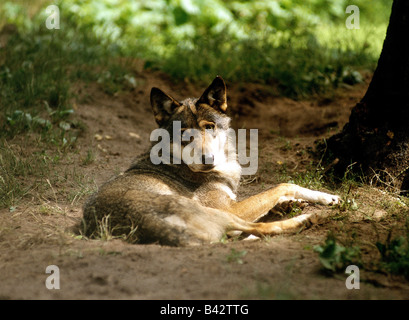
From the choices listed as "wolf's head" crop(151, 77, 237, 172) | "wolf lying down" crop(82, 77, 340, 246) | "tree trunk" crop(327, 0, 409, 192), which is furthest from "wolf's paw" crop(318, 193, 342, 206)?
"wolf's head" crop(151, 77, 237, 172)

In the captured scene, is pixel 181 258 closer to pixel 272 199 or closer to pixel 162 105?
pixel 272 199

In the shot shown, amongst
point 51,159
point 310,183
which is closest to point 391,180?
point 310,183

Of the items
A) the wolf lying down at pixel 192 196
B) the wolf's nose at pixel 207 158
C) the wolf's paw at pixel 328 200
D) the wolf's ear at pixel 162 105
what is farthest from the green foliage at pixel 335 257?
the wolf's ear at pixel 162 105

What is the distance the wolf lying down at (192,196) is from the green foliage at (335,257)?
1.06 m

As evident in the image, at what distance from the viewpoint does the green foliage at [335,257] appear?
341 centimetres

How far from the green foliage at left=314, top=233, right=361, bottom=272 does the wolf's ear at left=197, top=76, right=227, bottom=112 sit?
8.01 feet

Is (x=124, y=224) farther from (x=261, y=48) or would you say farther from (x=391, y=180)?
(x=261, y=48)

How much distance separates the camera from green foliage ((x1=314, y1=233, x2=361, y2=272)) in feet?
11.2

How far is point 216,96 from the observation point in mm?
5430

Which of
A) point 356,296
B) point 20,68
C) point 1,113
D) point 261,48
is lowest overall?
point 356,296

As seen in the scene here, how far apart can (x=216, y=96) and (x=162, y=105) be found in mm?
653

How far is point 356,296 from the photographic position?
305 cm

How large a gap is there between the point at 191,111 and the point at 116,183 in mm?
1218

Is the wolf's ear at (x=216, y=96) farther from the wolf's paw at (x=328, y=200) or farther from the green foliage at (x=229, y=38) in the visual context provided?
the green foliage at (x=229, y=38)
